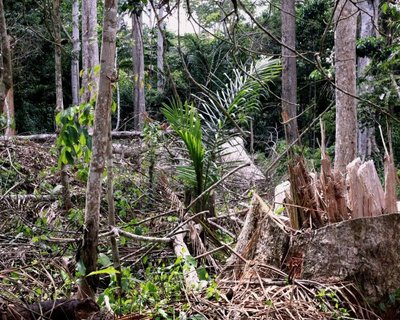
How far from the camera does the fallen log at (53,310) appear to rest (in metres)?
2.28

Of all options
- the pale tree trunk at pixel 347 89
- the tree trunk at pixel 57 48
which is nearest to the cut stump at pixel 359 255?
the tree trunk at pixel 57 48

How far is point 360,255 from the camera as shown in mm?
2867

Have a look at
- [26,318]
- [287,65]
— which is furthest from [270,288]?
[287,65]

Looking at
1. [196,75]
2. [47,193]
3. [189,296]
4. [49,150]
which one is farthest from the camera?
[196,75]

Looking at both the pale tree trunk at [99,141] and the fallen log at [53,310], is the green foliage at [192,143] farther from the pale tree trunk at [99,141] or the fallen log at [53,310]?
the fallen log at [53,310]

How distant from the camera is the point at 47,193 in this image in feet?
20.1

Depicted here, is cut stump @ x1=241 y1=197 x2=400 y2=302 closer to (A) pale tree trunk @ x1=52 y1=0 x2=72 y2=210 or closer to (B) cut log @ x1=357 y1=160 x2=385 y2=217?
(B) cut log @ x1=357 y1=160 x2=385 y2=217

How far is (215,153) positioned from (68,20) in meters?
16.9

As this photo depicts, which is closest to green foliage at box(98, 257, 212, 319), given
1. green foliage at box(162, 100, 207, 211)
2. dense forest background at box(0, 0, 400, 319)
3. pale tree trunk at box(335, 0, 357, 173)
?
dense forest background at box(0, 0, 400, 319)

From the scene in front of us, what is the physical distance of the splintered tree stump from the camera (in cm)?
286

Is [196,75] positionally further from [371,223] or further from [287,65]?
[371,223]

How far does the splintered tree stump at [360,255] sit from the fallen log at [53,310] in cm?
122

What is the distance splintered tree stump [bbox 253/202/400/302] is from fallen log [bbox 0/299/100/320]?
1.22 metres

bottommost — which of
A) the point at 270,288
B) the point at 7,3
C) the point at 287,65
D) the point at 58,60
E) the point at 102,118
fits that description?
the point at 270,288
